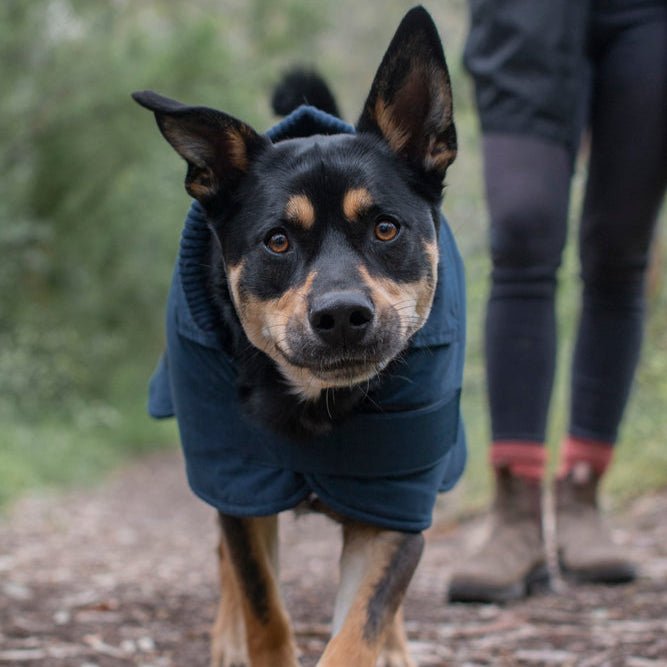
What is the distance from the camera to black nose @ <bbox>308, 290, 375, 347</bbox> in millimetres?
2344

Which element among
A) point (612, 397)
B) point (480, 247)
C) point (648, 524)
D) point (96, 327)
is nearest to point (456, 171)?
point (480, 247)

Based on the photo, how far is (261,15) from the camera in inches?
506

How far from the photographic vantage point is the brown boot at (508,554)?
11.4 feet

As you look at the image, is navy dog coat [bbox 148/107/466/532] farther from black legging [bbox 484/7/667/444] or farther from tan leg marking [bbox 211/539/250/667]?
black legging [bbox 484/7/667/444]

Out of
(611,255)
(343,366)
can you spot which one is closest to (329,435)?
(343,366)

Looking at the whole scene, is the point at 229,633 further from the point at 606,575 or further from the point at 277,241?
the point at 606,575

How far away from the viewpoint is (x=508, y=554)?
356cm

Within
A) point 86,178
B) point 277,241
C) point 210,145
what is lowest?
point 86,178

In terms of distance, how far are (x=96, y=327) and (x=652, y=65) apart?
8171 mm

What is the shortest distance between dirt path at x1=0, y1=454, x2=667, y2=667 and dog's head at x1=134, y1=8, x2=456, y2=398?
39.9 inches

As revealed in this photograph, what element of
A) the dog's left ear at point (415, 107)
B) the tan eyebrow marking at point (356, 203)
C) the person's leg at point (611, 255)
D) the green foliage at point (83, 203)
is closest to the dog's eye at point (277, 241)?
the tan eyebrow marking at point (356, 203)

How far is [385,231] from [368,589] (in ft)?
2.80

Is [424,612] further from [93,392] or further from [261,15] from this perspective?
[261,15]

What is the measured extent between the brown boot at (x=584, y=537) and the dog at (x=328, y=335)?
1.24m
